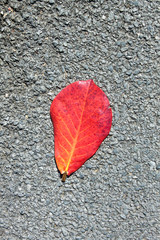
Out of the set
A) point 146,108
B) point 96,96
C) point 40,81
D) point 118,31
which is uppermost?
point 118,31

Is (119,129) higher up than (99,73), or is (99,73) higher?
(99,73)

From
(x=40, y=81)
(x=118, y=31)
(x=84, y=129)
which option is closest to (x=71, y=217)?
(x=84, y=129)

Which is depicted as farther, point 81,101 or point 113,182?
point 113,182

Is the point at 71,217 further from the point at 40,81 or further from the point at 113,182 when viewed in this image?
the point at 40,81
